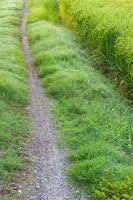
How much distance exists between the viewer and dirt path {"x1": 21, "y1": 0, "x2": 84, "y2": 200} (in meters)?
7.86

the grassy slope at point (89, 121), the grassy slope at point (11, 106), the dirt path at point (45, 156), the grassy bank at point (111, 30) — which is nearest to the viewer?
the dirt path at point (45, 156)

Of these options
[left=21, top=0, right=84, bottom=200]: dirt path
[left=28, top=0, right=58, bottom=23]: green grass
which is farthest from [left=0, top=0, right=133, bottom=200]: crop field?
[left=28, top=0, right=58, bottom=23]: green grass

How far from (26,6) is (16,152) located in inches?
1016

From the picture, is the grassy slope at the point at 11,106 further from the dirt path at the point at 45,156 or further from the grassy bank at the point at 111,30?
the grassy bank at the point at 111,30

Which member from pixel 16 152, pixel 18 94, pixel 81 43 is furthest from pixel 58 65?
pixel 16 152

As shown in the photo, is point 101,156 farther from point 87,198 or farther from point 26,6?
point 26,6

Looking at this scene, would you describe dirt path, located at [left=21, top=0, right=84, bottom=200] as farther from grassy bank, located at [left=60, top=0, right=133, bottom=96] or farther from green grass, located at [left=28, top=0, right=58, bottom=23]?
green grass, located at [left=28, top=0, right=58, bottom=23]

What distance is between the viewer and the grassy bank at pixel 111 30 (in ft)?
42.7

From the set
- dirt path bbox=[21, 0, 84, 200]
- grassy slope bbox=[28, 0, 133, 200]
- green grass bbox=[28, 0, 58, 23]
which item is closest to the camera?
dirt path bbox=[21, 0, 84, 200]

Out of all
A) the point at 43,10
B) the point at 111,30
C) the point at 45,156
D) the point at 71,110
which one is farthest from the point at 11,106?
the point at 43,10

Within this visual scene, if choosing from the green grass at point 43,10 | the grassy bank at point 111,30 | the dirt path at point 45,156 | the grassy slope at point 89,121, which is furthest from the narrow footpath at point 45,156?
the green grass at point 43,10

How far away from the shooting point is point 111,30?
14836 mm

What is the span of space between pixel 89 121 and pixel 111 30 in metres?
5.22

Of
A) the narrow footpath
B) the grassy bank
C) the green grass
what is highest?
Result: the grassy bank
